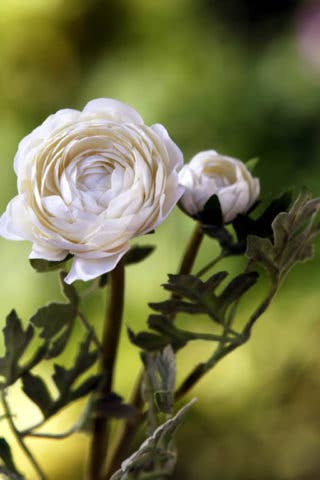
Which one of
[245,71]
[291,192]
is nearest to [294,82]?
[245,71]

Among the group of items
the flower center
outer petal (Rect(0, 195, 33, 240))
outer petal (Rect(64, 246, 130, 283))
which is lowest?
outer petal (Rect(64, 246, 130, 283))

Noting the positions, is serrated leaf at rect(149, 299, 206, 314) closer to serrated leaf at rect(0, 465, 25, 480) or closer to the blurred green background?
serrated leaf at rect(0, 465, 25, 480)

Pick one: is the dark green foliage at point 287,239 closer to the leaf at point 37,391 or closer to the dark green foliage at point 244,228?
the dark green foliage at point 244,228

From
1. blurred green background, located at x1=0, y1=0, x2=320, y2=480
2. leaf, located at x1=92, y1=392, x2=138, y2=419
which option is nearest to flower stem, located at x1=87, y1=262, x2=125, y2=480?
leaf, located at x1=92, y1=392, x2=138, y2=419

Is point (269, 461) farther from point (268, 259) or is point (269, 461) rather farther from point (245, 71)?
point (268, 259)

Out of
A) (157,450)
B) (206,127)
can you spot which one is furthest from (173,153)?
(206,127)

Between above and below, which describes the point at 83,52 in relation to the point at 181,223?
above

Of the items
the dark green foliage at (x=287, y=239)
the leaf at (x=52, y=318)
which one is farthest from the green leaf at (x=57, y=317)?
the dark green foliage at (x=287, y=239)

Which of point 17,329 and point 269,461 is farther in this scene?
point 269,461
